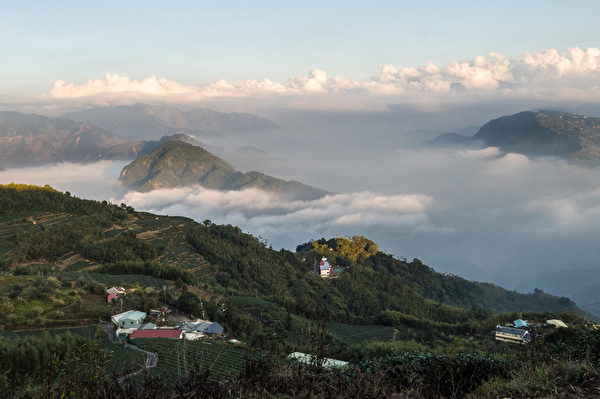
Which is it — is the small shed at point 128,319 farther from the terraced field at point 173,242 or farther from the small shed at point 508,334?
the small shed at point 508,334

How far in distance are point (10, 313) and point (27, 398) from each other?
2241 centimetres

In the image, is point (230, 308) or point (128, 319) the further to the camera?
point (230, 308)

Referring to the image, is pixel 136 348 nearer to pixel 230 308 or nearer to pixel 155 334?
pixel 155 334

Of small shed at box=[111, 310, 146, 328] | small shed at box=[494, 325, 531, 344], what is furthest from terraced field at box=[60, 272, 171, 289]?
small shed at box=[494, 325, 531, 344]

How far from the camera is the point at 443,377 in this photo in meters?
Answer: 8.28

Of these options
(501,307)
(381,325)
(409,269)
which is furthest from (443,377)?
(501,307)

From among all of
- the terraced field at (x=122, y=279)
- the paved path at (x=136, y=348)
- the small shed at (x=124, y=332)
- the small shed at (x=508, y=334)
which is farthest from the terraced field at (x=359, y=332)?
the paved path at (x=136, y=348)

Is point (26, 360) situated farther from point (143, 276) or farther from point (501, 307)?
point (501, 307)

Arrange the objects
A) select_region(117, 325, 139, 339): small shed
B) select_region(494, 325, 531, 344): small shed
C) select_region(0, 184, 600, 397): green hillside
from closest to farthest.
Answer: select_region(0, 184, 600, 397): green hillside < select_region(117, 325, 139, 339): small shed < select_region(494, 325, 531, 344): small shed

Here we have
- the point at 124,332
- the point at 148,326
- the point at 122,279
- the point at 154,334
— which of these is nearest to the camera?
the point at 124,332

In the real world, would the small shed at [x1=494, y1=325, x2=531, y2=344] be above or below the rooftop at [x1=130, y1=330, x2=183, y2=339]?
below

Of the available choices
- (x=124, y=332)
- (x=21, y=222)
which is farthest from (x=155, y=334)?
(x=21, y=222)

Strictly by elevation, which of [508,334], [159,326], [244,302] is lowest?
[508,334]

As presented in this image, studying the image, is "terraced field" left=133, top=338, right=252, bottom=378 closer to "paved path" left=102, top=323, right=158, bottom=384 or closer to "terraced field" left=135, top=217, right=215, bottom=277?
"paved path" left=102, top=323, right=158, bottom=384
